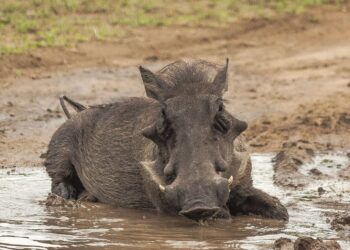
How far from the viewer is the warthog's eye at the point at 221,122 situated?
6637 millimetres

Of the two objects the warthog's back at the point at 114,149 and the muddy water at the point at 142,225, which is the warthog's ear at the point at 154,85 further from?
the muddy water at the point at 142,225

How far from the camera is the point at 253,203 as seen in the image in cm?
731

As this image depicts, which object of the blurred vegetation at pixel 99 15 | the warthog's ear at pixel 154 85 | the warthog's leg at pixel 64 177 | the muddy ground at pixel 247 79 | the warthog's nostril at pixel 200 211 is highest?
the blurred vegetation at pixel 99 15

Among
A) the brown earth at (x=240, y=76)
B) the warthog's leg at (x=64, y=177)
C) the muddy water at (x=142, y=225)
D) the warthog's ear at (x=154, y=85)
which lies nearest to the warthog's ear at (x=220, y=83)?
the warthog's ear at (x=154, y=85)

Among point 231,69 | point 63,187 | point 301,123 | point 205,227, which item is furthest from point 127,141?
point 231,69

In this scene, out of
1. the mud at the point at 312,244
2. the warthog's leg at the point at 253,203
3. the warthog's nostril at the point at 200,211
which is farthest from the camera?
the warthog's leg at the point at 253,203

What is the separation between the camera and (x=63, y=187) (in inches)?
324

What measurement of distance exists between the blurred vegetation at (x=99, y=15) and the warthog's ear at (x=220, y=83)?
625 cm

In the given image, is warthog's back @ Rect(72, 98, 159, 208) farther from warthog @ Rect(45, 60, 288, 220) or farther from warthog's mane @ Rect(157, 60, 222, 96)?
warthog's mane @ Rect(157, 60, 222, 96)

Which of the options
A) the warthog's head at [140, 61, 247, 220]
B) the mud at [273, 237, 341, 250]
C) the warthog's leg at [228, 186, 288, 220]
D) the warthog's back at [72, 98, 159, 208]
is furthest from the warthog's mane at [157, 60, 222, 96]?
the mud at [273, 237, 341, 250]

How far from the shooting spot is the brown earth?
10.4 m

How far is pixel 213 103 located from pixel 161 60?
7.09 meters

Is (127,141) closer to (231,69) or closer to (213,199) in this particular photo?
(213,199)

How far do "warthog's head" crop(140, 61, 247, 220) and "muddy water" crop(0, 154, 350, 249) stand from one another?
0.21m
